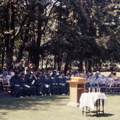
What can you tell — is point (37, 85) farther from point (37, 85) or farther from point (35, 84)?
point (35, 84)

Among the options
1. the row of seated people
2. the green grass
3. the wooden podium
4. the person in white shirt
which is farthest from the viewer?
the person in white shirt

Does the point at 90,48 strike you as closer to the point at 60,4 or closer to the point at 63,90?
the point at 60,4

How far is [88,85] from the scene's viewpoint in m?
23.0

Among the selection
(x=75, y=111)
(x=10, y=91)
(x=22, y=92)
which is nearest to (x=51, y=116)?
(x=75, y=111)

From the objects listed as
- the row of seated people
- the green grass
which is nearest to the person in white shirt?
the row of seated people

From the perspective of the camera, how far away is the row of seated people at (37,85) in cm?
1802

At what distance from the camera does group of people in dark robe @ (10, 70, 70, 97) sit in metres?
18.0

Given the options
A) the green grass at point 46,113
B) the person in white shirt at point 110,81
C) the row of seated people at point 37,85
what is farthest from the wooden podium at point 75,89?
the person in white shirt at point 110,81

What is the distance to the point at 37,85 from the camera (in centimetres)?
1938

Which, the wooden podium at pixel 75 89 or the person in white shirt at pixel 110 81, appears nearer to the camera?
the wooden podium at pixel 75 89

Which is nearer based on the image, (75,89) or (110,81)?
(75,89)

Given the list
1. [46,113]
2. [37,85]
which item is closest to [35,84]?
[37,85]

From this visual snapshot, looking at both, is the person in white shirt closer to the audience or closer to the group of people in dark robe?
the audience

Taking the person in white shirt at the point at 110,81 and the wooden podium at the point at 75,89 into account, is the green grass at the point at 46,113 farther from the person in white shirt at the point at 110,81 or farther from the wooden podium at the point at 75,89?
the person in white shirt at the point at 110,81
